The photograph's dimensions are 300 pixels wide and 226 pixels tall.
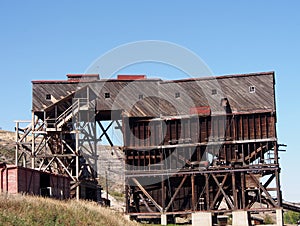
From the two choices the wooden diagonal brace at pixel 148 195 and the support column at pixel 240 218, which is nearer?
the support column at pixel 240 218

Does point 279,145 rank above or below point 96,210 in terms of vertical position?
above

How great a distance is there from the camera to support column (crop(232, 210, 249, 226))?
50.8m

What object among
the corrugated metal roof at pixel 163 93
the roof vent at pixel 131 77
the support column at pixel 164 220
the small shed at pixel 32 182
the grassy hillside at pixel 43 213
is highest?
the roof vent at pixel 131 77

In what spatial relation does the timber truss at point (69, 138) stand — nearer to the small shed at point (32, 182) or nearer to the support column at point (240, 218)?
the small shed at point (32, 182)

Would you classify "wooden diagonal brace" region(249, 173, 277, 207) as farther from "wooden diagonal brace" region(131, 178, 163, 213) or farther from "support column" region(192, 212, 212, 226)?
"wooden diagonal brace" region(131, 178, 163, 213)

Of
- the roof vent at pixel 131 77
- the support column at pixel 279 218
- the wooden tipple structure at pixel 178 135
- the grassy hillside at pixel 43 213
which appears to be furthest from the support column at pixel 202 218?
the roof vent at pixel 131 77

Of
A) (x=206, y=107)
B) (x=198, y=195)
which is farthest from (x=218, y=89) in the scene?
(x=198, y=195)

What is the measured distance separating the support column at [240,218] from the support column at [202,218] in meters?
2.20

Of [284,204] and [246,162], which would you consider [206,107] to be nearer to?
[246,162]

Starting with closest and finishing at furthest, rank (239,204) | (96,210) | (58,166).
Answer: (96,210) < (239,204) < (58,166)

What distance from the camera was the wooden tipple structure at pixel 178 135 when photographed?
172 ft

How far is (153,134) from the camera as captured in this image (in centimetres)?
5419

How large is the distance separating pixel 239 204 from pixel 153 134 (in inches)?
397

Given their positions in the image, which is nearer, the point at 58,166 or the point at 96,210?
the point at 96,210
